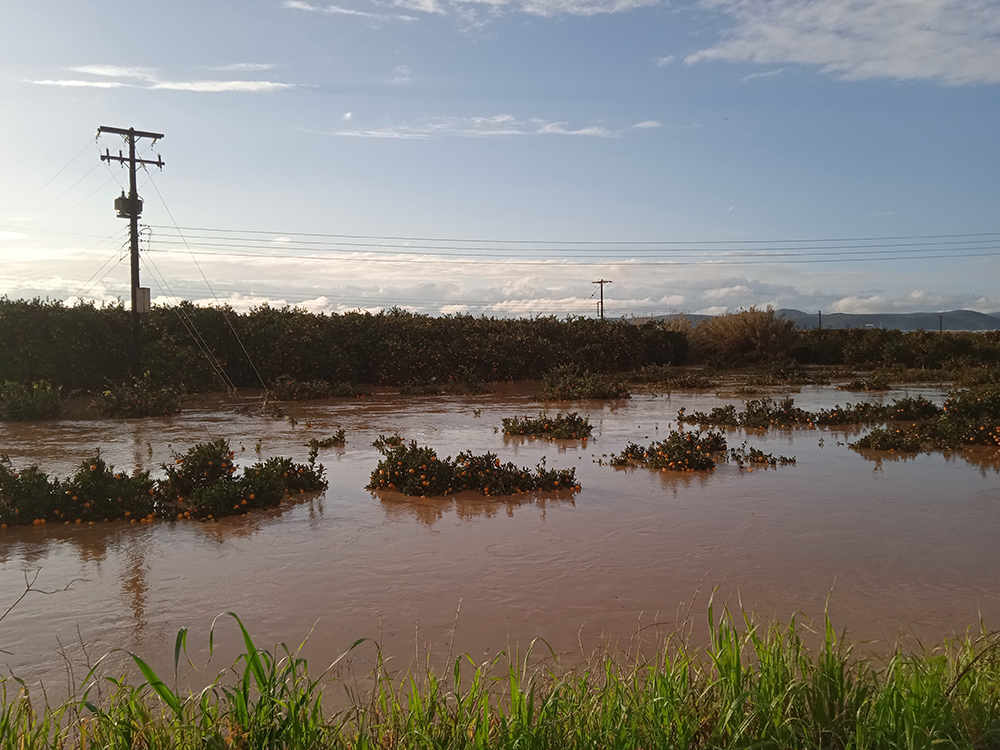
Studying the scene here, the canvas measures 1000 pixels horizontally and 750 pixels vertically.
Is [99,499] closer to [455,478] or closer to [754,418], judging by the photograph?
[455,478]

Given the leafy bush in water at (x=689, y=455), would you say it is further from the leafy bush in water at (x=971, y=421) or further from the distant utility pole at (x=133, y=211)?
the distant utility pole at (x=133, y=211)

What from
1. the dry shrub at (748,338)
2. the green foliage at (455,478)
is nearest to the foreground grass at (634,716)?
the green foliage at (455,478)

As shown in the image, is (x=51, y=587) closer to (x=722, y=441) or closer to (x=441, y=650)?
(x=441, y=650)

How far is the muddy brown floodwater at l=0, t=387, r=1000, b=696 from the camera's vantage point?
501cm

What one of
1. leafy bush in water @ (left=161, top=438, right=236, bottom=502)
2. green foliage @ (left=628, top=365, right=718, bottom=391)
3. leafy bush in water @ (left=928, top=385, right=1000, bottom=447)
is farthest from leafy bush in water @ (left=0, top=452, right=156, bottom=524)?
green foliage @ (left=628, top=365, right=718, bottom=391)

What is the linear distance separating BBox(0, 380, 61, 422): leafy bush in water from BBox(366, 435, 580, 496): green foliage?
1133 centimetres

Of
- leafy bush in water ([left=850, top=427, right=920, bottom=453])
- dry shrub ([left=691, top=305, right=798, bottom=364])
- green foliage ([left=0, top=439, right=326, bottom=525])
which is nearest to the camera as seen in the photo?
green foliage ([left=0, top=439, right=326, bottom=525])

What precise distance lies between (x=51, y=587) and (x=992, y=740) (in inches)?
243

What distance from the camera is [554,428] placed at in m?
13.8

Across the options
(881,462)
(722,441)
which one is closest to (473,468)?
(722,441)

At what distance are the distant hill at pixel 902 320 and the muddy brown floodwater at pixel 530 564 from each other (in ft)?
81.5

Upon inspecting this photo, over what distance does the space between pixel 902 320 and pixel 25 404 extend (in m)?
119

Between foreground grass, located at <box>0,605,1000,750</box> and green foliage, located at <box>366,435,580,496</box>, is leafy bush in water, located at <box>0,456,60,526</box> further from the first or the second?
foreground grass, located at <box>0,605,1000,750</box>

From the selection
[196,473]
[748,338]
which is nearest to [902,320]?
[748,338]
